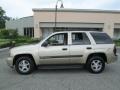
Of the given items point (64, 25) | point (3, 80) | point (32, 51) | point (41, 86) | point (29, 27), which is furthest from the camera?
point (29, 27)

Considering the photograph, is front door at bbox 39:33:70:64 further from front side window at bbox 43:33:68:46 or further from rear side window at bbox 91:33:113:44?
rear side window at bbox 91:33:113:44

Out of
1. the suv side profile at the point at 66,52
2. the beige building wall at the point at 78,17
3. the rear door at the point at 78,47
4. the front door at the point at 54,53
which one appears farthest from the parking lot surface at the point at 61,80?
the beige building wall at the point at 78,17

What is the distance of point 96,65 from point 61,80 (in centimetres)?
187

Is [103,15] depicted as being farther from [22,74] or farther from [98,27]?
[22,74]

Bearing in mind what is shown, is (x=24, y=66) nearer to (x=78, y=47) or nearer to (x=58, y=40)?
(x=58, y=40)

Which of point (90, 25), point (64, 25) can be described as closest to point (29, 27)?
point (64, 25)

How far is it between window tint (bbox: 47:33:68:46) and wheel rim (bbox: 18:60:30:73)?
1209 mm

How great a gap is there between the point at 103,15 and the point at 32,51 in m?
27.5

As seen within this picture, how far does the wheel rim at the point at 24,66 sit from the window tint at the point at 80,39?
6.76 ft

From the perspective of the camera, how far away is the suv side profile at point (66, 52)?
7.54 metres

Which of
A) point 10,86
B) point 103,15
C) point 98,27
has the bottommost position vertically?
point 10,86

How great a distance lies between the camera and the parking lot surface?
597cm

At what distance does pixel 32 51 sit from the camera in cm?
752

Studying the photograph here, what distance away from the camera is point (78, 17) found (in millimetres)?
32656
